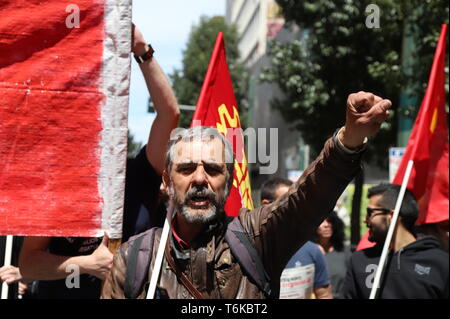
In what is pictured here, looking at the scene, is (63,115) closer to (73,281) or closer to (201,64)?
(73,281)

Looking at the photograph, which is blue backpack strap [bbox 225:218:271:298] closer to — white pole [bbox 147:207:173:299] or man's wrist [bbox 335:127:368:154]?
white pole [bbox 147:207:173:299]

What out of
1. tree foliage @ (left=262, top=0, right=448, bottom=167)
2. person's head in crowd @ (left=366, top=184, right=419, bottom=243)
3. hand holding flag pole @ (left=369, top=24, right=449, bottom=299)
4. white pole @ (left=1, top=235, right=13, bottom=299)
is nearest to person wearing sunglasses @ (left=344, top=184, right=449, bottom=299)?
person's head in crowd @ (left=366, top=184, right=419, bottom=243)

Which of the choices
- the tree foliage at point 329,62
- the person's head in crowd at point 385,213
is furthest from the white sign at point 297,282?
the tree foliage at point 329,62

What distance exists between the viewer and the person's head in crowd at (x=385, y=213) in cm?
546

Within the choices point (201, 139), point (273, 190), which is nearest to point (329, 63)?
point (273, 190)

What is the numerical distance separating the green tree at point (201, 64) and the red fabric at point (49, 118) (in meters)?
33.3

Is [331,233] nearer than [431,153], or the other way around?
[431,153]

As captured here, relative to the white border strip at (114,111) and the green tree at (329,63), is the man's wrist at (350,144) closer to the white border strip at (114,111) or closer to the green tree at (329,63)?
the white border strip at (114,111)

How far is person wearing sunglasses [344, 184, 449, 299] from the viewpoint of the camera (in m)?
5.18

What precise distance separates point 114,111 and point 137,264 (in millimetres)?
657

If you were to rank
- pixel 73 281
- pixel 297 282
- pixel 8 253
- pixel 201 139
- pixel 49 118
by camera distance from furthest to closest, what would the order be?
pixel 297 282, pixel 8 253, pixel 73 281, pixel 49 118, pixel 201 139

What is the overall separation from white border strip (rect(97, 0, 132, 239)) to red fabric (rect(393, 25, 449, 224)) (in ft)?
9.76

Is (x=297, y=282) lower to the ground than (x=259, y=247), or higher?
lower

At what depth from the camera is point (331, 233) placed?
797cm
